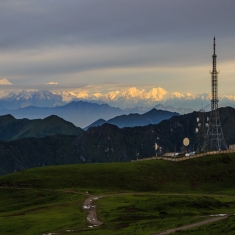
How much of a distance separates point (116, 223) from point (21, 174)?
320ft

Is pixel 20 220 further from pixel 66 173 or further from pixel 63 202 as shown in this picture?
pixel 66 173

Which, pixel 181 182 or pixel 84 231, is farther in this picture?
pixel 181 182

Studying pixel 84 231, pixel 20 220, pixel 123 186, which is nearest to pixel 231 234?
pixel 84 231

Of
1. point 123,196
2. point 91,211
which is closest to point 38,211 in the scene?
point 91,211

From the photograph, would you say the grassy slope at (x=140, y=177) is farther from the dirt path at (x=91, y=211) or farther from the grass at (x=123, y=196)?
the dirt path at (x=91, y=211)

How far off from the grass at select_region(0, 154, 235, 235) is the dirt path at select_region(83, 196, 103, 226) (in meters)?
1.35

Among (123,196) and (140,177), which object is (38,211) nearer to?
(123,196)

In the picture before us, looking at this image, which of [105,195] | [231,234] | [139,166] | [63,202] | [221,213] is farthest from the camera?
[139,166]

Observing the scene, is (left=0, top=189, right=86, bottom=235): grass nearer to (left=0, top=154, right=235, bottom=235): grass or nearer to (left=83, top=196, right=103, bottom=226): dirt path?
(left=0, top=154, right=235, bottom=235): grass

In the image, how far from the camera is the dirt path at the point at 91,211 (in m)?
92.2

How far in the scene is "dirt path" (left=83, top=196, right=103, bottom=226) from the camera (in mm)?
92194

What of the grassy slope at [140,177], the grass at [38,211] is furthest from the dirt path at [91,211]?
the grassy slope at [140,177]

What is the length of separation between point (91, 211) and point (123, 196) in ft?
87.1

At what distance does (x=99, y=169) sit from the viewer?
586 ft
